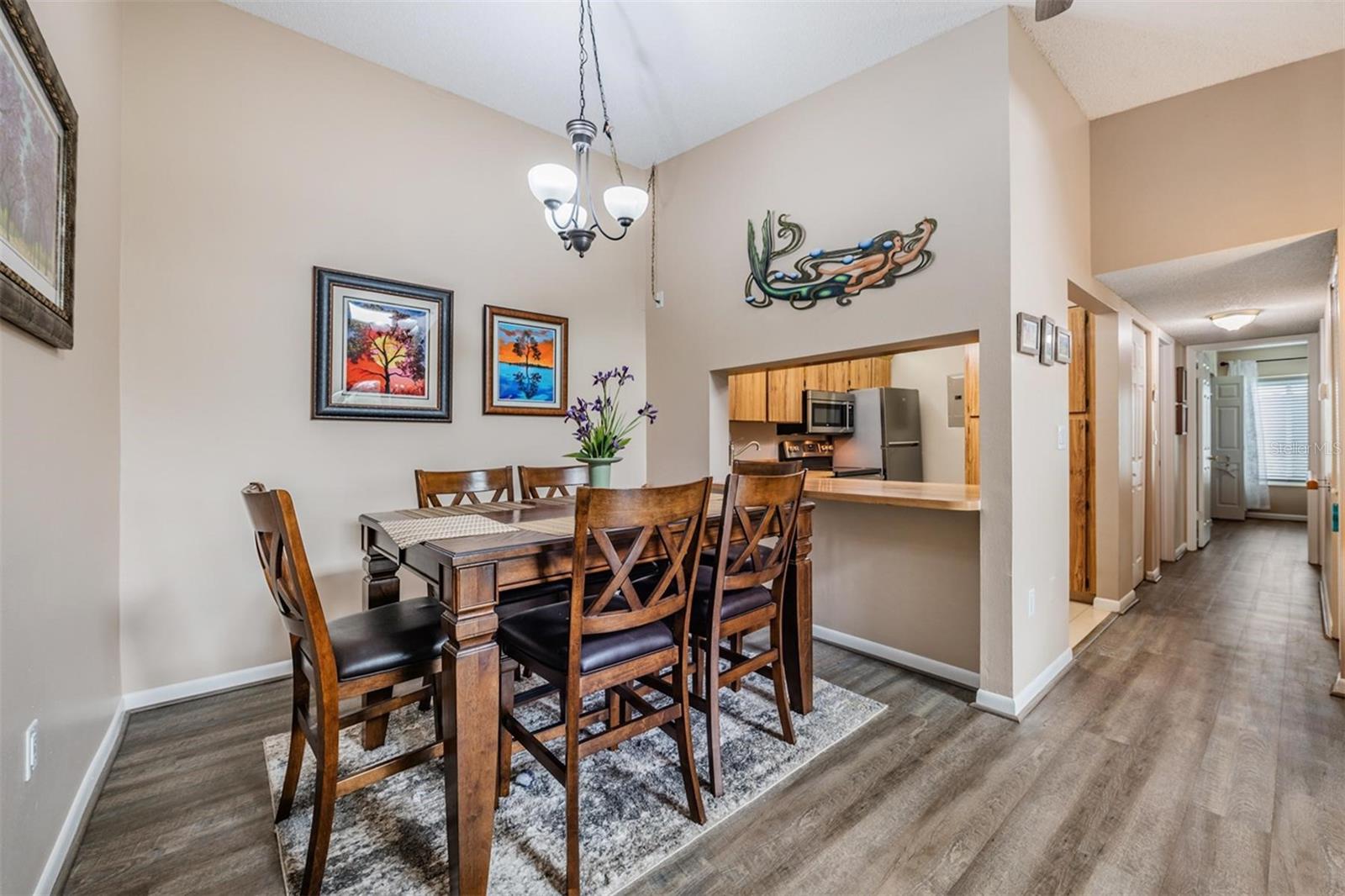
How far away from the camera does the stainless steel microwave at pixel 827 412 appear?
4.61m

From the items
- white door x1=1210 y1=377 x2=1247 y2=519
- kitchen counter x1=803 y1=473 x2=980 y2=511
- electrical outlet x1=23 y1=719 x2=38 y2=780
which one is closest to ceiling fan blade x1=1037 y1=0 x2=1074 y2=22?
kitchen counter x1=803 y1=473 x2=980 y2=511

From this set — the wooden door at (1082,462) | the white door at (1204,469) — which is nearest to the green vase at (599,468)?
the wooden door at (1082,462)

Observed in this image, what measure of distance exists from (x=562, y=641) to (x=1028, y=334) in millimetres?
2297

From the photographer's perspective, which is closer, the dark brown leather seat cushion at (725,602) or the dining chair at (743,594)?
the dining chair at (743,594)

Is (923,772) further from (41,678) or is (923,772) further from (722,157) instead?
(722,157)

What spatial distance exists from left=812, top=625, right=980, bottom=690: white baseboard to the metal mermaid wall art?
1.81 metres

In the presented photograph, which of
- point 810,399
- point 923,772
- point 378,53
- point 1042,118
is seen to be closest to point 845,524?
point 923,772

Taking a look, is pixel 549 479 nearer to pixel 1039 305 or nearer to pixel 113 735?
pixel 113 735

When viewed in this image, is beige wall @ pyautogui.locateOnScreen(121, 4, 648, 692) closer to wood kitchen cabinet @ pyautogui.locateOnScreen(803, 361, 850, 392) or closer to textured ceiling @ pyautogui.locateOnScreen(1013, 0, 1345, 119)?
wood kitchen cabinet @ pyautogui.locateOnScreen(803, 361, 850, 392)

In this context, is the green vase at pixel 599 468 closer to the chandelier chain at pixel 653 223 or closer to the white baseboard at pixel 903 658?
the white baseboard at pixel 903 658

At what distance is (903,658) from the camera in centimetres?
277

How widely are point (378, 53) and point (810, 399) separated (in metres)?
3.59

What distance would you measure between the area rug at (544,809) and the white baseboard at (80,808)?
439 mm

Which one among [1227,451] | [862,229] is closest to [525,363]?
[862,229]
